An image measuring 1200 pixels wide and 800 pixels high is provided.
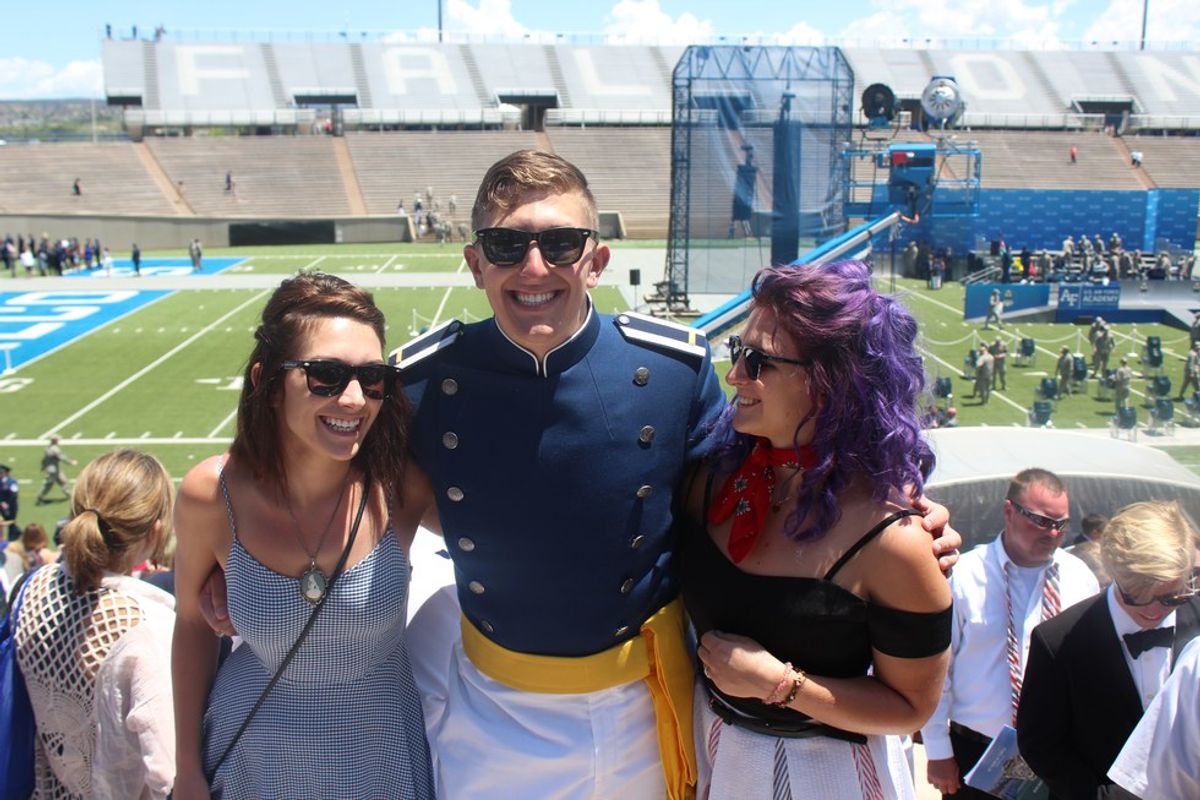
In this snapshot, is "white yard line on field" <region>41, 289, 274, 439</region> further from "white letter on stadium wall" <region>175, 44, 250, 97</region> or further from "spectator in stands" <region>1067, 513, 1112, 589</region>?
"white letter on stadium wall" <region>175, 44, 250, 97</region>

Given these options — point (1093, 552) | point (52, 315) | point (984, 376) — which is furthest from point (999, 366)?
point (52, 315)

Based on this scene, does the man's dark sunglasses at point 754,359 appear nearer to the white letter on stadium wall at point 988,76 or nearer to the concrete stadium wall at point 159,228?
the concrete stadium wall at point 159,228

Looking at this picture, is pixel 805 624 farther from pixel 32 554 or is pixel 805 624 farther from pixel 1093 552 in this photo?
pixel 32 554

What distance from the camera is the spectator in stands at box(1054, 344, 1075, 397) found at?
16.2 metres

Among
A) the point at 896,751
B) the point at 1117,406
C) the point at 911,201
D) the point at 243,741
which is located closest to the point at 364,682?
the point at 243,741

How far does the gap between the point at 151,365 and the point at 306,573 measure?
18.0m

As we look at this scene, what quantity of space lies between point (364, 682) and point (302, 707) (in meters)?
0.14

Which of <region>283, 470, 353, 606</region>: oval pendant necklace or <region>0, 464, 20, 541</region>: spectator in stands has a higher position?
<region>283, 470, 353, 606</region>: oval pendant necklace

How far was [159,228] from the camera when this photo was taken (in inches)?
1407

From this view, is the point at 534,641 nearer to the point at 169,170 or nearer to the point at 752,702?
the point at 752,702

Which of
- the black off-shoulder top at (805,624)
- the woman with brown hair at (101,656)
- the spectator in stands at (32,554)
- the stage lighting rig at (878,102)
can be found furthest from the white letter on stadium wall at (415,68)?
the black off-shoulder top at (805,624)

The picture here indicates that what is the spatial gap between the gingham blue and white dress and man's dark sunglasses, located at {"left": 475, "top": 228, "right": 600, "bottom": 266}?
0.66m

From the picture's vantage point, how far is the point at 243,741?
2334 mm

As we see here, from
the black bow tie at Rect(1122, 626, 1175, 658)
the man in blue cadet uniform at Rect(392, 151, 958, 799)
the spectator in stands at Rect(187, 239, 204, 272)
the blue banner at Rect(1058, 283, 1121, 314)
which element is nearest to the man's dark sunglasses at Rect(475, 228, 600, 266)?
the man in blue cadet uniform at Rect(392, 151, 958, 799)
